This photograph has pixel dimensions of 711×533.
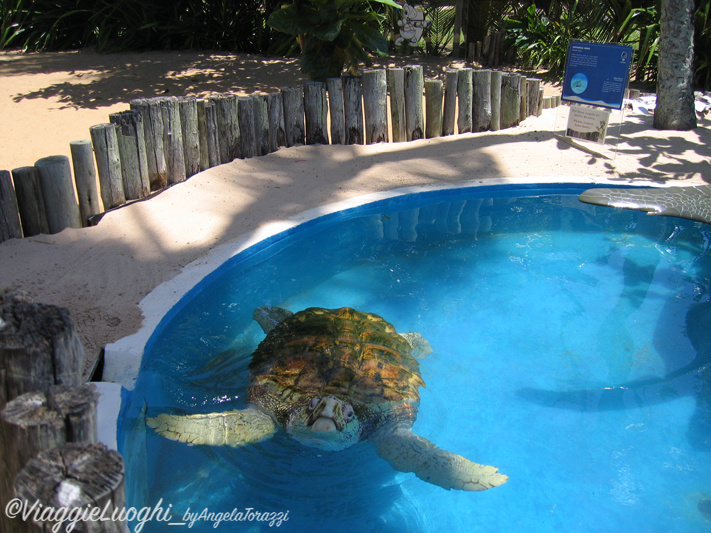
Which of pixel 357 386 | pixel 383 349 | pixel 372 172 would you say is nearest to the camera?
pixel 357 386

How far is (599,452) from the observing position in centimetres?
327

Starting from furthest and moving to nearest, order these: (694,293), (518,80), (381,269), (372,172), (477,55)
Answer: (477,55), (518,80), (372,172), (381,269), (694,293)

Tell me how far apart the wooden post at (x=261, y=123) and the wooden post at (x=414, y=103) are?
1.85 meters

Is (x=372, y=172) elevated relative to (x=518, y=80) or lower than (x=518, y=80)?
lower

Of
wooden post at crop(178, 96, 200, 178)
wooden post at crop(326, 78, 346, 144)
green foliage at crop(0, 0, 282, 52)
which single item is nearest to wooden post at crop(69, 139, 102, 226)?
wooden post at crop(178, 96, 200, 178)

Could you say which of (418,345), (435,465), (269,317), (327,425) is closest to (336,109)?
(269,317)

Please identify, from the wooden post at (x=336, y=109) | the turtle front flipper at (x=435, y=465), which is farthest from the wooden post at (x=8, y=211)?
the wooden post at (x=336, y=109)

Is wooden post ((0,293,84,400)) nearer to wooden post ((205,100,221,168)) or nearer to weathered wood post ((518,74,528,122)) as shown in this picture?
wooden post ((205,100,221,168))

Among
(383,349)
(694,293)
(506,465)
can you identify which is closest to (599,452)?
(506,465)

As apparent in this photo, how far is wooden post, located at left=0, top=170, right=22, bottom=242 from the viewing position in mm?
4391

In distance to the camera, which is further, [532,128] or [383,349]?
[532,128]

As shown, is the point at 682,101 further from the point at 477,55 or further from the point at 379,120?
the point at 477,55

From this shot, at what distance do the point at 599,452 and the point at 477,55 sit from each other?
10326mm

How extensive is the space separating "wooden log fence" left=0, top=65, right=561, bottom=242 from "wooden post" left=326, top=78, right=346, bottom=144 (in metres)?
0.01
